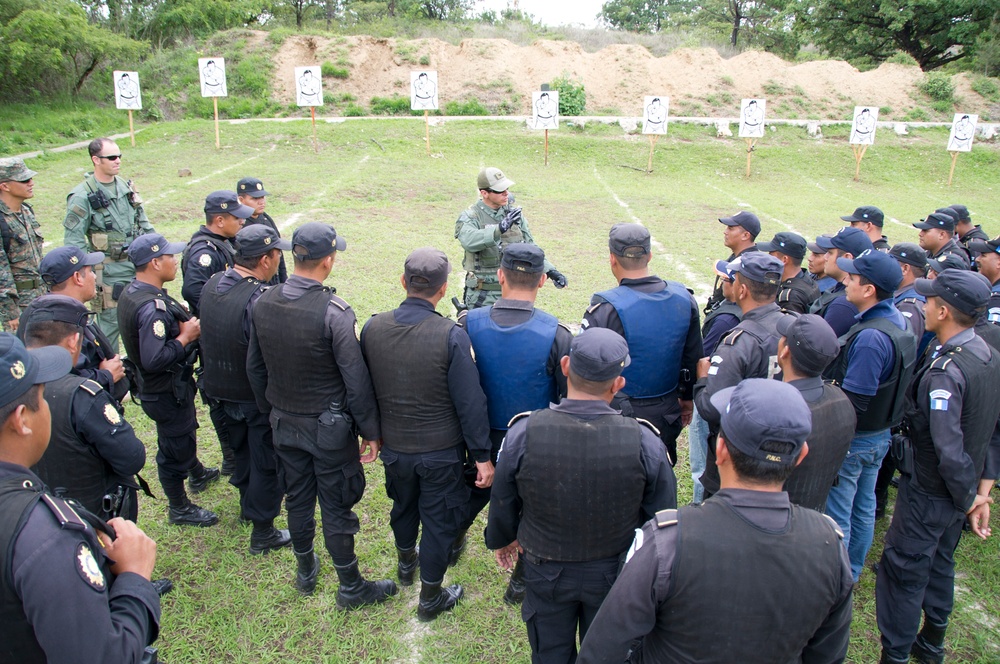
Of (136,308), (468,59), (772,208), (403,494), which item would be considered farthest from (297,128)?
(403,494)

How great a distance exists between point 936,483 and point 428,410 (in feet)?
8.62

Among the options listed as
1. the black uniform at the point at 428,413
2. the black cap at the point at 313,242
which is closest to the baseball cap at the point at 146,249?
the black cap at the point at 313,242

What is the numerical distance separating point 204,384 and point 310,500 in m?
1.13

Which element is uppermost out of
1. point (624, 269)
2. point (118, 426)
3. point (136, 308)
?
point (624, 269)

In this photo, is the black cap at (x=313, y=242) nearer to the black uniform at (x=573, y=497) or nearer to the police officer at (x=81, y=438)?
the police officer at (x=81, y=438)

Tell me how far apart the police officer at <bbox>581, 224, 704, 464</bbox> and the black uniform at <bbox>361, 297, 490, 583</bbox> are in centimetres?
88

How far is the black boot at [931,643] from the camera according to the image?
3361 millimetres

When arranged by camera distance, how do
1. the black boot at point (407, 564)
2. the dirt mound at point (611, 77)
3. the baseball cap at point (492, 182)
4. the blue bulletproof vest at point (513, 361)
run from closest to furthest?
the blue bulletproof vest at point (513, 361)
the black boot at point (407, 564)
the baseball cap at point (492, 182)
the dirt mound at point (611, 77)

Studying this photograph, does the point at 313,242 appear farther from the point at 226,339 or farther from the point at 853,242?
the point at 853,242

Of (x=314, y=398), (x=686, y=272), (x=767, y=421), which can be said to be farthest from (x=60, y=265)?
(x=686, y=272)

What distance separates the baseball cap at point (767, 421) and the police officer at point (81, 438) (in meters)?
2.67

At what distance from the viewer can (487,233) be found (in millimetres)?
5336

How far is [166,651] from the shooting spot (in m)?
3.26

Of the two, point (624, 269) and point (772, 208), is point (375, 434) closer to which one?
Result: point (624, 269)
